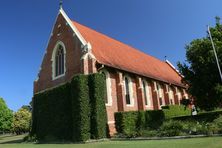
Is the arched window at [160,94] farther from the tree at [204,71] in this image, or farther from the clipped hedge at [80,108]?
the clipped hedge at [80,108]

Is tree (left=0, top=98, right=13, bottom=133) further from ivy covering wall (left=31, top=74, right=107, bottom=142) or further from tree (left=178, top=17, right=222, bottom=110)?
tree (left=178, top=17, right=222, bottom=110)

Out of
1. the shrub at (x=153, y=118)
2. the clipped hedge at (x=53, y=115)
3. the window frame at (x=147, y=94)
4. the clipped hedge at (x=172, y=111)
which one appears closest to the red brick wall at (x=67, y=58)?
the clipped hedge at (x=53, y=115)

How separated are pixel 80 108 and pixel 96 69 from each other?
15.1 ft

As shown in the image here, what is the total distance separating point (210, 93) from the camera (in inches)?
853

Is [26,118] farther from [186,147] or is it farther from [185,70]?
[186,147]

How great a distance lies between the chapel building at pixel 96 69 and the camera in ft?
72.0

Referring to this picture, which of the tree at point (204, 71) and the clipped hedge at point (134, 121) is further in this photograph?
the tree at point (204, 71)

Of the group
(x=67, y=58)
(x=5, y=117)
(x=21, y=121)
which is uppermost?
(x=67, y=58)

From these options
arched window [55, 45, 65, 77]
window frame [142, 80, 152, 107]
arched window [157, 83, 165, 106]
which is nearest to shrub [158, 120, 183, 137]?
window frame [142, 80, 152, 107]

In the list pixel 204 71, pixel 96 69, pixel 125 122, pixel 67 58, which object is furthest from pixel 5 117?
pixel 204 71

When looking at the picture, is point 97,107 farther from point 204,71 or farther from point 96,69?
point 204,71

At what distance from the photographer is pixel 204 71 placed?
70.7 ft

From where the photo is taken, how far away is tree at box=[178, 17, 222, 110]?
2119 centimetres

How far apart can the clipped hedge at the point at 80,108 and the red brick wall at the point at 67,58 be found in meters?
3.84
